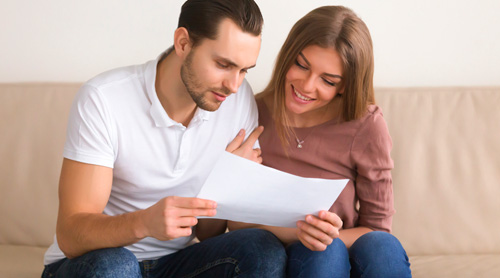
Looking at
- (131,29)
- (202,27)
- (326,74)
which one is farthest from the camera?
(131,29)

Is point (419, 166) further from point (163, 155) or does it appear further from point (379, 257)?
point (163, 155)

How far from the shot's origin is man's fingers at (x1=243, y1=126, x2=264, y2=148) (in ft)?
5.45

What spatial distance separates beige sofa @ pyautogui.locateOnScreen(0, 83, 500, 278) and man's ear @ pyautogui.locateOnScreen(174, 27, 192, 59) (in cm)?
77

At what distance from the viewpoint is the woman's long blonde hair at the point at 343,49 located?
1576 mm

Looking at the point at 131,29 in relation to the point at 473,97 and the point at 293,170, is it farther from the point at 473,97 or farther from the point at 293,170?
the point at 473,97

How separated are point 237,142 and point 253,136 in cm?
6

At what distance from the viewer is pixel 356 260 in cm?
154

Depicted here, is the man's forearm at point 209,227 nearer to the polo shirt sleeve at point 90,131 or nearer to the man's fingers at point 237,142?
the man's fingers at point 237,142

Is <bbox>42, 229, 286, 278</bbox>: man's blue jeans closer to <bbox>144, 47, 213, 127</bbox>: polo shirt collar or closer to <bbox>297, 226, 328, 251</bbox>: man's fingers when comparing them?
<bbox>297, 226, 328, 251</bbox>: man's fingers

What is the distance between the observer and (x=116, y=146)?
149cm

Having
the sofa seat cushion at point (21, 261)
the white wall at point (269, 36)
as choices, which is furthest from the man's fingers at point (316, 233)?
the white wall at point (269, 36)

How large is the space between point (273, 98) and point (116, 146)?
0.49m

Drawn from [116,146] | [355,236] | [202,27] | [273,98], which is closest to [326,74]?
[273,98]

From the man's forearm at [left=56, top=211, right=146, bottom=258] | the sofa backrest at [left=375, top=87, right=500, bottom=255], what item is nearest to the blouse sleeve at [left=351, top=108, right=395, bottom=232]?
the sofa backrest at [left=375, top=87, right=500, bottom=255]
